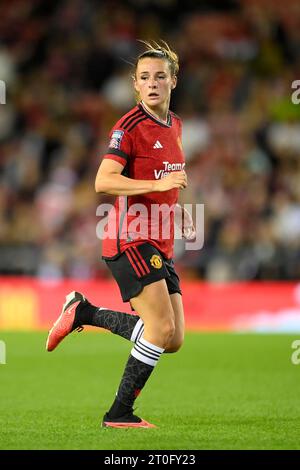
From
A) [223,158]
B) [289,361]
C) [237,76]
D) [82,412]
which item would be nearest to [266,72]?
[237,76]

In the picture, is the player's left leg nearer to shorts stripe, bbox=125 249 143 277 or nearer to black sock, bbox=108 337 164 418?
black sock, bbox=108 337 164 418

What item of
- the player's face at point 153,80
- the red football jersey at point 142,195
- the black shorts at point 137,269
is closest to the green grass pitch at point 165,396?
the black shorts at point 137,269

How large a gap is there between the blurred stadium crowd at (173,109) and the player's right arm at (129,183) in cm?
1005

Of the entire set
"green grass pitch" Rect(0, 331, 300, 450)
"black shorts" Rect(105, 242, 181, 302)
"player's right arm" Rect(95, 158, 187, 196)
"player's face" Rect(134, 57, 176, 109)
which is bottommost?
"green grass pitch" Rect(0, 331, 300, 450)

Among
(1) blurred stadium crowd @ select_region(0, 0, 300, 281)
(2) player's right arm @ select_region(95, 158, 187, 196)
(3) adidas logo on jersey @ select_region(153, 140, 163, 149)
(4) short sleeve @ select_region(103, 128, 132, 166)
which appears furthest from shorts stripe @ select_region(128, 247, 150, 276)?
(1) blurred stadium crowd @ select_region(0, 0, 300, 281)

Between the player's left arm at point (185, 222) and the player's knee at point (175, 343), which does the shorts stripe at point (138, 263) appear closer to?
the player's knee at point (175, 343)

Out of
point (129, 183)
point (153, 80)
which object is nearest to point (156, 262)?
point (129, 183)

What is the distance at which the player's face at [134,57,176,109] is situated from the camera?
6.49m

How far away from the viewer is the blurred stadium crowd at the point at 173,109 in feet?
54.9

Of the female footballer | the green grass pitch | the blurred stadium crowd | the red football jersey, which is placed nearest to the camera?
the green grass pitch

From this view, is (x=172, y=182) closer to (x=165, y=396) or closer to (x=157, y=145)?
(x=157, y=145)

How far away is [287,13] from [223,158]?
350cm

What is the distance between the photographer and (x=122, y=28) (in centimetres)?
2019

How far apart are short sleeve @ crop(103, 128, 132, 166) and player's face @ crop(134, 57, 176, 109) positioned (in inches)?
12.1
